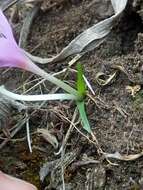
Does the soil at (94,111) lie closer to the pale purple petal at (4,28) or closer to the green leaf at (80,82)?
the green leaf at (80,82)

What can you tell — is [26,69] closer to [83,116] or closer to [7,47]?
[7,47]

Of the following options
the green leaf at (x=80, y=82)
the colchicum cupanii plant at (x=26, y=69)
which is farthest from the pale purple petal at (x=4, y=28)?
the green leaf at (x=80, y=82)

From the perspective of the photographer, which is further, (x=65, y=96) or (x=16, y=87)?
(x=16, y=87)

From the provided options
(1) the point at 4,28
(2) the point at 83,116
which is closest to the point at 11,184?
(2) the point at 83,116

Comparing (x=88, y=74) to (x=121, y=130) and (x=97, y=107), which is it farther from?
(x=121, y=130)

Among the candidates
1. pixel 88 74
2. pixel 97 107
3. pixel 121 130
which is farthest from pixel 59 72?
pixel 121 130

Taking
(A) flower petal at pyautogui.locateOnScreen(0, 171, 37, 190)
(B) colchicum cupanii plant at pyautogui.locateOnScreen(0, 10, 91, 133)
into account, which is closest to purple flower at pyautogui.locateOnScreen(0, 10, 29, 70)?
(B) colchicum cupanii plant at pyautogui.locateOnScreen(0, 10, 91, 133)
